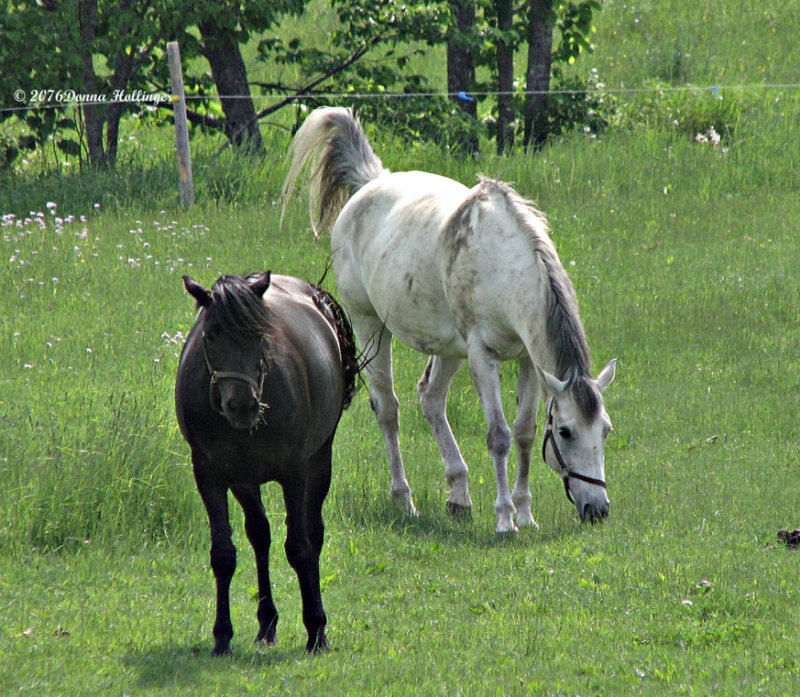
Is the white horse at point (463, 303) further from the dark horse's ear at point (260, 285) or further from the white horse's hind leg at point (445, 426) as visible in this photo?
the dark horse's ear at point (260, 285)

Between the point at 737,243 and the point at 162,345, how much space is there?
7.35 metres

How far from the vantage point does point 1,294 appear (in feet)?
41.2

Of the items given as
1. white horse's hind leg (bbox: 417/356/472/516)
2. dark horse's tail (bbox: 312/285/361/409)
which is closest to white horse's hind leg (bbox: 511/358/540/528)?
white horse's hind leg (bbox: 417/356/472/516)

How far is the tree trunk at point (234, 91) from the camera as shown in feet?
60.4

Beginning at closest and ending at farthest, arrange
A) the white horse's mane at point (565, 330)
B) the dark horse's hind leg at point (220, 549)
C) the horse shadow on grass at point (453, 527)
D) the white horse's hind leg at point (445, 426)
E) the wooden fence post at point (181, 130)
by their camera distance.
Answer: the dark horse's hind leg at point (220, 549) → the white horse's mane at point (565, 330) → the horse shadow on grass at point (453, 527) → the white horse's hind leg at point (445, 426) → the wooden fence post at point (181, 130)

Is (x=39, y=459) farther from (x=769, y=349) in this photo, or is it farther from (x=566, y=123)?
(x=566, y=123)

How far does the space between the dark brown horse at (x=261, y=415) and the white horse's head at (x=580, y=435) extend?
162 cm

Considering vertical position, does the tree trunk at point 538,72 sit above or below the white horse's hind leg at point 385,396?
above

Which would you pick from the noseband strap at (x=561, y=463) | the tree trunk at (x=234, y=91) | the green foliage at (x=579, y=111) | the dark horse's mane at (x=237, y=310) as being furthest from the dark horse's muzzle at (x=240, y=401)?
the green foliage at (x=579, y=111)

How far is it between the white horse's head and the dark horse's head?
2570mm

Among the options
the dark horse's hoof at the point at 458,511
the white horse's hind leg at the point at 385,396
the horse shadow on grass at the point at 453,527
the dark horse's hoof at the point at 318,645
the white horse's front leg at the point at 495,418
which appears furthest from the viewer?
the white horse's hind leg at the point at 385,396

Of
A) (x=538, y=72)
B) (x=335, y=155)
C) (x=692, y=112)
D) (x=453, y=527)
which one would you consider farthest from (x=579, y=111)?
(x=453, y=527)

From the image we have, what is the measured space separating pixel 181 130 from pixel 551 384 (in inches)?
364

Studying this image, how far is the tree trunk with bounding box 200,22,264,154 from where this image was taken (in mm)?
18422
